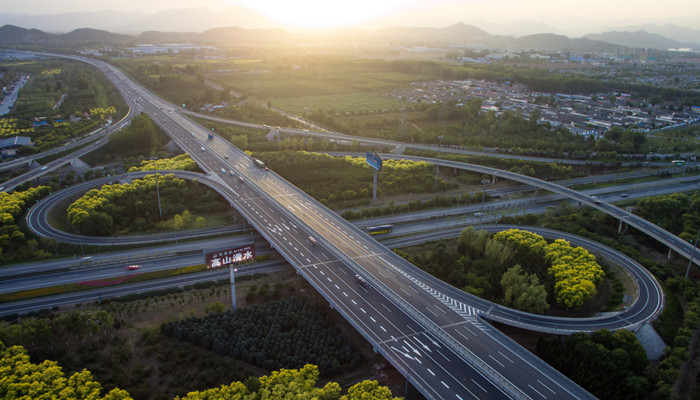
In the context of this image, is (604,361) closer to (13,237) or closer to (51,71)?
(13,237)

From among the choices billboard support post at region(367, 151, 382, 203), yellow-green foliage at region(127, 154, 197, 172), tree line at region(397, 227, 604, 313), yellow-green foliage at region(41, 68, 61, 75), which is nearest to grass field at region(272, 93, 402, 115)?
yellow-green foliage at region(127, 154, 197, 172)

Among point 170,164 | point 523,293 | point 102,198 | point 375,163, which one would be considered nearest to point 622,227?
point 523,293

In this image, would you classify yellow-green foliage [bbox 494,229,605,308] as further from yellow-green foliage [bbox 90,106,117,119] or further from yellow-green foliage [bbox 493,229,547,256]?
yellow-green foliage [bbox 90,106,117,119]

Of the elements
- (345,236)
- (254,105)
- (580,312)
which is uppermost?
(254,105)

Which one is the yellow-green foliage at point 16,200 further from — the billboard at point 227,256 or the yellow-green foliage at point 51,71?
the yellow-green foliage at point 51,71

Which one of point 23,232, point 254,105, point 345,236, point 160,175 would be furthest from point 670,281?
point 254,105

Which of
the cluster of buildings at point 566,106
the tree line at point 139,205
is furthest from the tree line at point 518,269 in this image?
the cluster of buildings at point 566,106

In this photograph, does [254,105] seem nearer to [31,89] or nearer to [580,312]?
[31,89]
